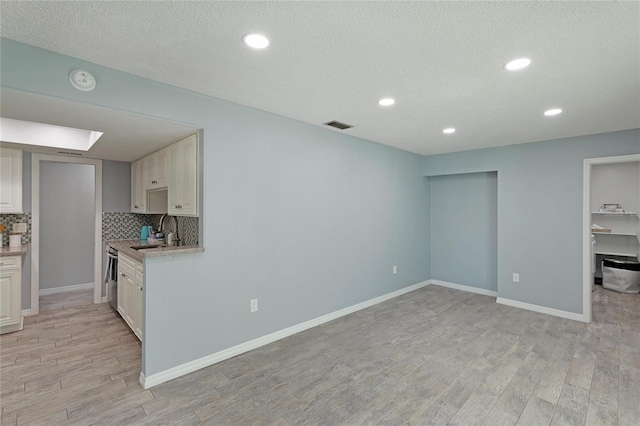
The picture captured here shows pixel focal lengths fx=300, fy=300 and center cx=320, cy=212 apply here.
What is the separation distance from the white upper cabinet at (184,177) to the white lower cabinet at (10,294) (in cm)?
198

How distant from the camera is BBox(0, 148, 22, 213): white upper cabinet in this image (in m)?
3.75

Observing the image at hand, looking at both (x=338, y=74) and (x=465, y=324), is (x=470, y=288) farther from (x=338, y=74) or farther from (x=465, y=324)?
(x=338, y=74)

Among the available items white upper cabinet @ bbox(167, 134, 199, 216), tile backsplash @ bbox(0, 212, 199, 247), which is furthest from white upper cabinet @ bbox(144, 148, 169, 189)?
tile backsplash @ bbox(0, 212, 199, 247)

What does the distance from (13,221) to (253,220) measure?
3.61 metres

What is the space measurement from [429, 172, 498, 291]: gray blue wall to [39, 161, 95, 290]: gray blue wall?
21.1ft

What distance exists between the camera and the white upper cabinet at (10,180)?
12.3ft

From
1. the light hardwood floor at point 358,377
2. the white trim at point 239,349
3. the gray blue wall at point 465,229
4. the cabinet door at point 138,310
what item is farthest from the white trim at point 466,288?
the cabinet door at point 138,310

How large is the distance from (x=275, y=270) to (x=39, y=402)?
2.06 meters

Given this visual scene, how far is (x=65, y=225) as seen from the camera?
5270 mm

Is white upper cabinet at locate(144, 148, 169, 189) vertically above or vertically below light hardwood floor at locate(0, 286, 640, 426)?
above

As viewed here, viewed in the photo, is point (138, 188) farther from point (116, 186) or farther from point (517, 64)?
point (517, 64)

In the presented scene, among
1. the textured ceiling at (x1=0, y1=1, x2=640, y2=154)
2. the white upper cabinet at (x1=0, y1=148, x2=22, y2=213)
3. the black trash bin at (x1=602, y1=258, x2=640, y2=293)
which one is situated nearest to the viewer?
the textured ceiling at (x1=0, y1=1, x2=640, y2=154)

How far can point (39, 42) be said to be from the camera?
1882 mm

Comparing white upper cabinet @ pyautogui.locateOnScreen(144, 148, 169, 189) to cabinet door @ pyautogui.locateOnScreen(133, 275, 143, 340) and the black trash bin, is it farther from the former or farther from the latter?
the black trash bin
